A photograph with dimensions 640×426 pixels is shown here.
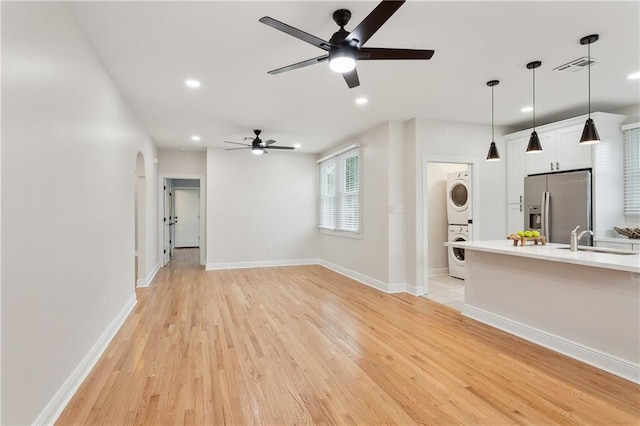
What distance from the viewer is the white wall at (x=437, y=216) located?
21.5ft

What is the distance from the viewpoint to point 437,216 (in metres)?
6.67

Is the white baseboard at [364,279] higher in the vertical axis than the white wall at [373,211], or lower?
lower

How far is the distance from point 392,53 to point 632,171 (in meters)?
4.09

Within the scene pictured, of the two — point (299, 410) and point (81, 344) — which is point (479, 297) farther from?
point (81, 344)

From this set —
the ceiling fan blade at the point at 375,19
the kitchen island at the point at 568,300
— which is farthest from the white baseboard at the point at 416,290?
the ceiling fan blade at the point at 375,19

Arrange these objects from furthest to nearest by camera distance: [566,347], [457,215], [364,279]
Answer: [457,215], [364,279], [566,347]

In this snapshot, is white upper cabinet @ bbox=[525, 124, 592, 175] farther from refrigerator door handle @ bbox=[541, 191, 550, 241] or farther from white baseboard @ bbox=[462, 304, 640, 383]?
white baseboard @ bbox=[462, 304, 640, 383]

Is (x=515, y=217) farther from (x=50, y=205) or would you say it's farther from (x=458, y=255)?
(x=50, y=205)

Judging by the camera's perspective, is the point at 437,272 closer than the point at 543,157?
No

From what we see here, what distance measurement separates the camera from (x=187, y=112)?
15.2ft

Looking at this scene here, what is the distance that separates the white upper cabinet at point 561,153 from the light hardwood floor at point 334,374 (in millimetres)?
2687

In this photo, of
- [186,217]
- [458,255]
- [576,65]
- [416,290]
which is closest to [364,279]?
[416,290]

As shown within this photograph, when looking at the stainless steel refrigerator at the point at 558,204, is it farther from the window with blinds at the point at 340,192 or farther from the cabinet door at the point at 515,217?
the window with blinds at the point at 340,192

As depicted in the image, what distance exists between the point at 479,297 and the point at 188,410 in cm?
325
